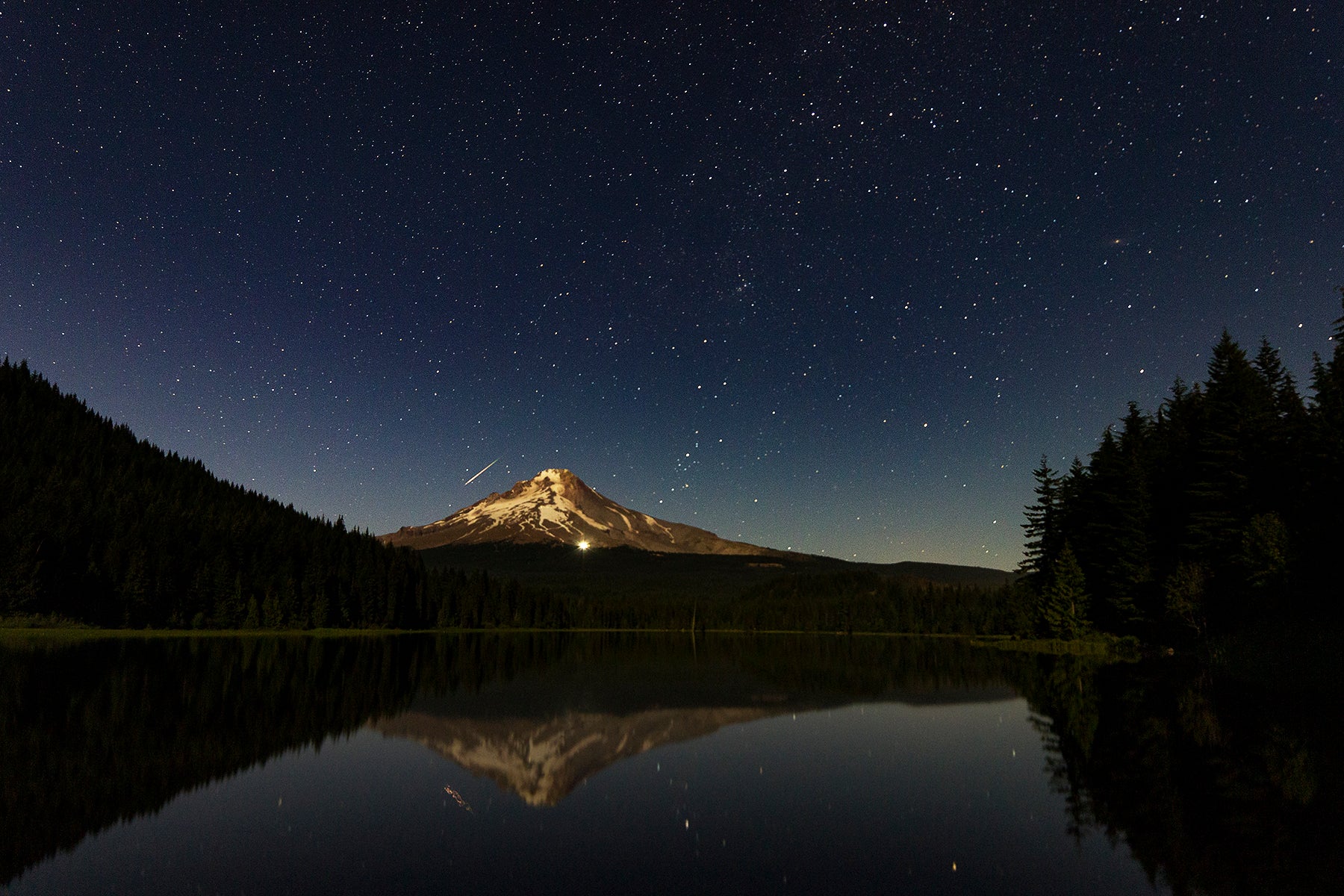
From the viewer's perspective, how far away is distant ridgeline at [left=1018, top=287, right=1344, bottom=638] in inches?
1786

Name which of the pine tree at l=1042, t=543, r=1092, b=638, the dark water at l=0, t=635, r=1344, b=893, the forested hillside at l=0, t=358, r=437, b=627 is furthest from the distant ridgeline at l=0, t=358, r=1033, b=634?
the dark water at l=0, t=635, r=1344, b=893

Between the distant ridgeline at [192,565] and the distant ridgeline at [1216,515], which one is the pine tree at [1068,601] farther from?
the distant ridgeline at [192,565]

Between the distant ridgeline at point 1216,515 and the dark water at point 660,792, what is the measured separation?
1871cm

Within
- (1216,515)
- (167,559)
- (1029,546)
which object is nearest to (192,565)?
(167,559)

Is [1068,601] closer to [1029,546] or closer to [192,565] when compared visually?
[1029,546]

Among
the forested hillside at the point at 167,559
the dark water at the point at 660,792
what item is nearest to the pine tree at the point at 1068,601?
the dark water at the point at 660,792

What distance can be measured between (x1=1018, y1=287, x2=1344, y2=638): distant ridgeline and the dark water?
18.7 meters

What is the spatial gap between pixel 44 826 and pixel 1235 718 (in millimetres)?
32520

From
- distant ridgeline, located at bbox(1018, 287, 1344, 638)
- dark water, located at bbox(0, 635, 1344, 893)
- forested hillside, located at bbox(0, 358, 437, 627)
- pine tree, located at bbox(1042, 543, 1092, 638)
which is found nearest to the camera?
dark water, located at bbox(0, 635, 1344, 893)

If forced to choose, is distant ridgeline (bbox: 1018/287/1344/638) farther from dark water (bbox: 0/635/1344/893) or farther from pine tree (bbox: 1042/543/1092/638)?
dark water (bbox: 0/635/1344/893)

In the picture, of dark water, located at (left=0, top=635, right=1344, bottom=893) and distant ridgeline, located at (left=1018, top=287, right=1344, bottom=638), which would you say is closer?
dark water, located at (left=0, top=635, right=1344, bottom=893)

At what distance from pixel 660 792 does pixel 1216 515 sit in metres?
56.2

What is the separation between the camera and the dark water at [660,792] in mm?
10922

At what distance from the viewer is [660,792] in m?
16.5
